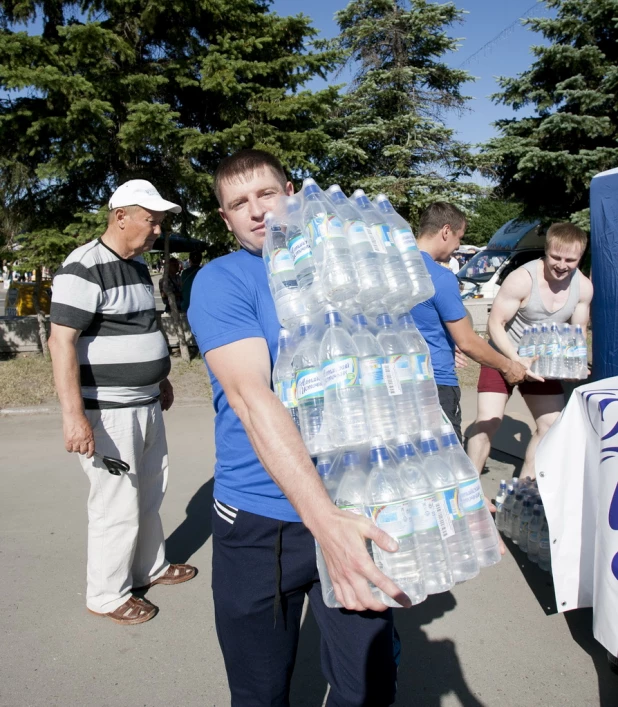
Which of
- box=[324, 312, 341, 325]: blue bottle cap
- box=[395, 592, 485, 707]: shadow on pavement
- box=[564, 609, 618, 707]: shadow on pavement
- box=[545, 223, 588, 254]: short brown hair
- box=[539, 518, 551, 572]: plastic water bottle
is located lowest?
box=[564, 609, 618, 707]: shadow on pavement

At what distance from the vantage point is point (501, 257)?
16500 mm

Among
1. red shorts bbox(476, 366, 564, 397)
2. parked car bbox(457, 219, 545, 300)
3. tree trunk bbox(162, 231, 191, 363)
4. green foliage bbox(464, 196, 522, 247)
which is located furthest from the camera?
green foliage bbox(464, 196, 522, 247)

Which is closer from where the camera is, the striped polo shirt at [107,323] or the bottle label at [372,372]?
the bottle label at [372,372]

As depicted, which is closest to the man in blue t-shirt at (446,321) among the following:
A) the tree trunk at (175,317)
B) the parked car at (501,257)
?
the tree trunk at (175,317)

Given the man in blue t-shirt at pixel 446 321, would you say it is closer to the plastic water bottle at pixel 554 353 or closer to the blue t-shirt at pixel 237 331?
the plastic water bottle at pixel 554 353

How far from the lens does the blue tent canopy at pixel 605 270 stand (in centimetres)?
394

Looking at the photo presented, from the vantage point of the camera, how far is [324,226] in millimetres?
1641

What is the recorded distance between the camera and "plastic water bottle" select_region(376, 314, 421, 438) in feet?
5.26

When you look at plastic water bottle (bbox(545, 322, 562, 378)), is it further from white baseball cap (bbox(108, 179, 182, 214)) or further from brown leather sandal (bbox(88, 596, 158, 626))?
brown leather sandal (bbox(88, 596, 158, 626))

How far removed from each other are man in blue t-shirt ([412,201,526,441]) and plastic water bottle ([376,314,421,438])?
1472 mm

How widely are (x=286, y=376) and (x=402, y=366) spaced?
0.34 meters

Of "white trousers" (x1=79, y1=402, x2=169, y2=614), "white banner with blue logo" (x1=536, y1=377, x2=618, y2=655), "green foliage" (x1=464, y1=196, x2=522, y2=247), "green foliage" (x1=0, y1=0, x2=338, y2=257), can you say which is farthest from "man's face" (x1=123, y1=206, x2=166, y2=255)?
"green foliage" (x1=464, y1=196, x2=522, y2=247)

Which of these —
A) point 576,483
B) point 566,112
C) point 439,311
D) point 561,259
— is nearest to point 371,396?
point 576,483

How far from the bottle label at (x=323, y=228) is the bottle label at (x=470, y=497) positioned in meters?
0.81
